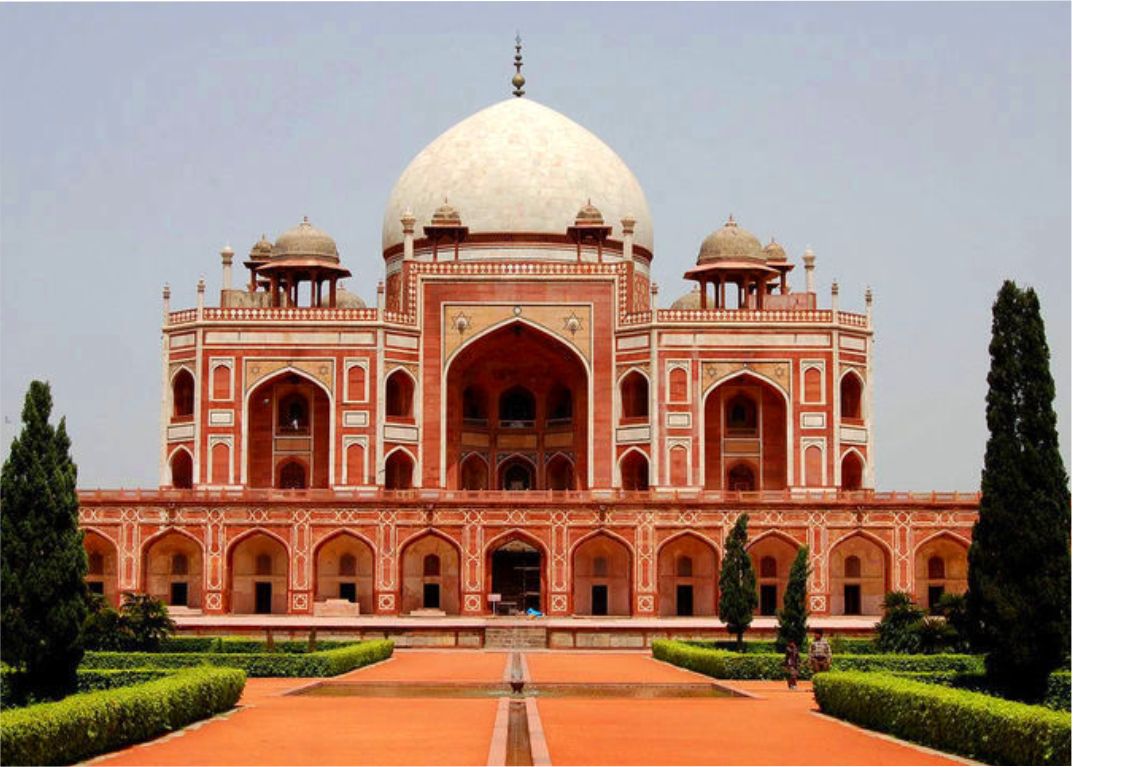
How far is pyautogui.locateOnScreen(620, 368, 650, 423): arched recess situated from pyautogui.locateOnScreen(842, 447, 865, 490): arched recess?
4.68 meters

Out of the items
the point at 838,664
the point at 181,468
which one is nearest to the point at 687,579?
the point at 181,468

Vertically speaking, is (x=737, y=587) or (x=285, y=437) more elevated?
(x=285, y=437)

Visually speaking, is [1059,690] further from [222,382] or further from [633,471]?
[222,382]

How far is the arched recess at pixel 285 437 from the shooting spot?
44562mm

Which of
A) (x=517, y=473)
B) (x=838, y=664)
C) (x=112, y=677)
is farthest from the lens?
(x=517, y=473)

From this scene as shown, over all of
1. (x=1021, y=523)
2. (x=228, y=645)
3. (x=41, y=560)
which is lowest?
(x=228, y=645)

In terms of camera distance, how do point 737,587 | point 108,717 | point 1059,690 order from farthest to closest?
point 737,587, point 1059,690, point 108,717

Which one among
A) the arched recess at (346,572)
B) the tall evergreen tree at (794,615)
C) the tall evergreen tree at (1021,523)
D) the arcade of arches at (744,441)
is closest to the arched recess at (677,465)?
the arcade of arches at (744,441)

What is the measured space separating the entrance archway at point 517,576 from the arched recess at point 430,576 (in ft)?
3.05

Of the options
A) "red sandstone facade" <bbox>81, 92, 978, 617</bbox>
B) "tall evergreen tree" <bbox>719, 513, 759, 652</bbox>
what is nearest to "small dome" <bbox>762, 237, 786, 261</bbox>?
"red sandstone facade" <bbox>81, 92, 978, 617</bbox>

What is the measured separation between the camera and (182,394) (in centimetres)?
4478

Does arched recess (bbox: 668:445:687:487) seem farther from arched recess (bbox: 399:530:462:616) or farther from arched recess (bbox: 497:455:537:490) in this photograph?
arched recess (bbox: 497:455:537:490)

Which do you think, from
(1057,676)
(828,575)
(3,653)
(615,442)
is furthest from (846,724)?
(615,442)

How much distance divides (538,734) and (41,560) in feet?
15.9
